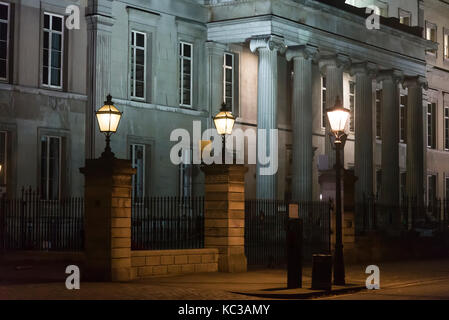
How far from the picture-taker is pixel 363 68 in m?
46.7

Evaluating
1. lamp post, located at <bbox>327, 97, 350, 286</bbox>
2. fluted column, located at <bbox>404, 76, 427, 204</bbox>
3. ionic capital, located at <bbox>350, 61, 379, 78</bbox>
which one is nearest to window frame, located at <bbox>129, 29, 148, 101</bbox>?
ionic capital, located at <bbox>350, 61, 379, 78</bbox>

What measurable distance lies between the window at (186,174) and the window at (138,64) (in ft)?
11.3

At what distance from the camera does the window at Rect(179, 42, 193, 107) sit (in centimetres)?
4200

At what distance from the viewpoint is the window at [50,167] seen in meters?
35.5

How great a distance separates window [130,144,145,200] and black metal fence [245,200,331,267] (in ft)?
19.1

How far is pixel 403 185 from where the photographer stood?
187 ft

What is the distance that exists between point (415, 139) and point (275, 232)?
1847 cm

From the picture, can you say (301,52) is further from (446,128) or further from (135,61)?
(446,128)

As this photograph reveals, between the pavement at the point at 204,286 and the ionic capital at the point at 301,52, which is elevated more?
the ionic capital at the point at 301,52

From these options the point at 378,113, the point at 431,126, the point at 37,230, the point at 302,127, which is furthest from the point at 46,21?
the point at 431,126

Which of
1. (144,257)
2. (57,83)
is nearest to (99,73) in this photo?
(57,83)

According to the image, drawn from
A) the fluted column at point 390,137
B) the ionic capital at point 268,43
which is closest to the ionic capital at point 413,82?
the fluted column at point 390,137

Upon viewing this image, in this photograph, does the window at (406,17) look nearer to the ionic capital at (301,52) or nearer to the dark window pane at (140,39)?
the ionic capital at (301,52)

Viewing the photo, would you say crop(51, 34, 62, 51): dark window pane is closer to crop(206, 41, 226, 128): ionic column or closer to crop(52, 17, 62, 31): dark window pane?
crop(52, 17, 62, 31): dark window pane
